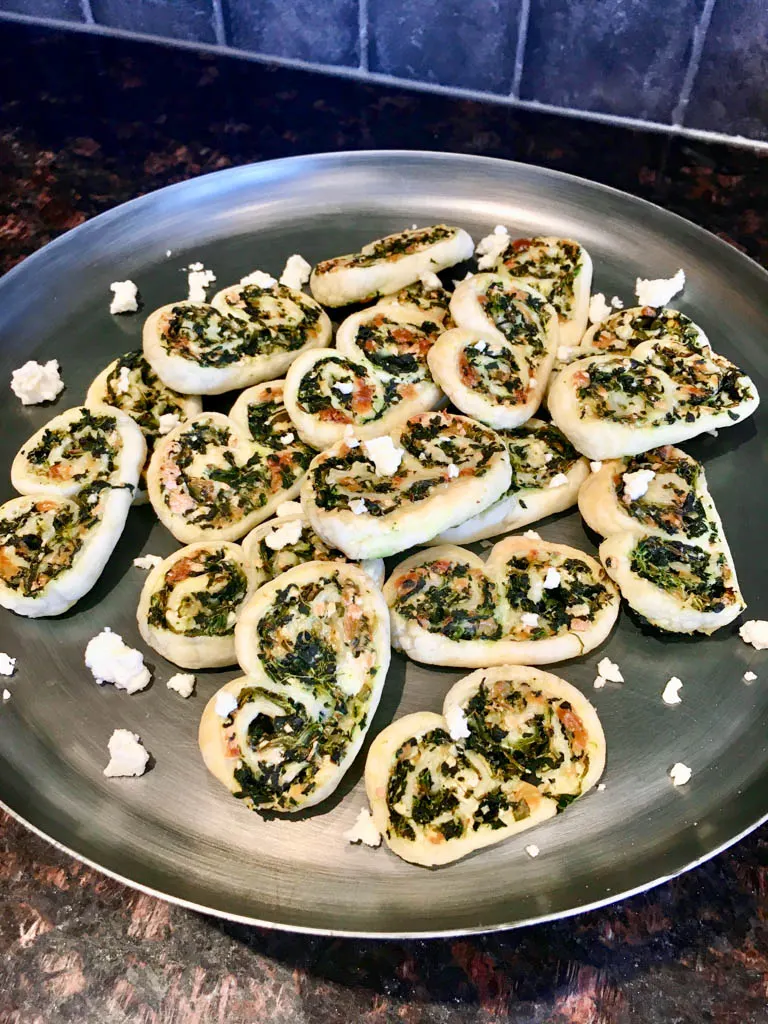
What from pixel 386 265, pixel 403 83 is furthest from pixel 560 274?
pixel 403 83

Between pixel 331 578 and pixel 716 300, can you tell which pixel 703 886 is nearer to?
pixel 331 578

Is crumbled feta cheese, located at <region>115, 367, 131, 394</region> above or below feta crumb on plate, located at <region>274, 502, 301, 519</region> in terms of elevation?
above

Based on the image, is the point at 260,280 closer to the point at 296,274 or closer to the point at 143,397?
the point at 296,274

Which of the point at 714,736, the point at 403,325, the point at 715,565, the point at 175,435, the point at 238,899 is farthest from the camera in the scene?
the point at 403,325

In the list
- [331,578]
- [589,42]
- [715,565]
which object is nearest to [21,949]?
[331,578]

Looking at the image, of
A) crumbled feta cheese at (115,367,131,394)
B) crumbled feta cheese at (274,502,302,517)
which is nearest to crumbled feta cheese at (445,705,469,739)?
crumbled feta cheese at (274,502,302,517)

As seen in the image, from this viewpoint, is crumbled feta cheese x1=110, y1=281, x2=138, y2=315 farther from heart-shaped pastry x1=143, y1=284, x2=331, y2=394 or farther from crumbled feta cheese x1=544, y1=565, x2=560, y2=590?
crumbled feta cheese x1=544, y1=565, x2=560, y2=590

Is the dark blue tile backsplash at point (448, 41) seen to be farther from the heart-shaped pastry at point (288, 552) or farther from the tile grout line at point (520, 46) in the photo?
the heart-shaped pastry at point (288, 552)

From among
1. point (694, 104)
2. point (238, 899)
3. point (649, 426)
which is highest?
point (694, 104)
